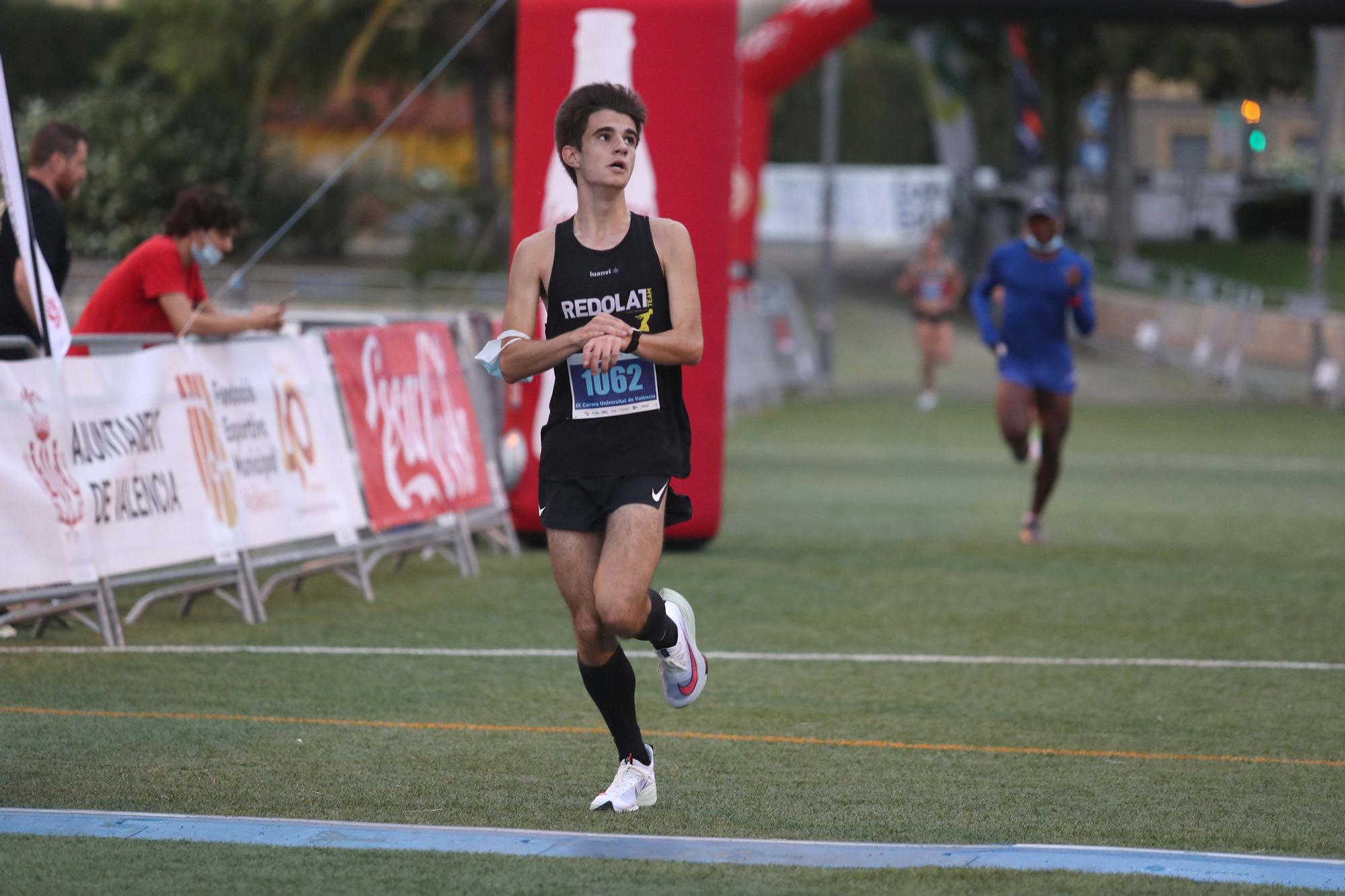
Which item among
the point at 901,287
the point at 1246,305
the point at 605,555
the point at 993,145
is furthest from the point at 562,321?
the point at 993,145

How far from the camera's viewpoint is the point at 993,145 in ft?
195

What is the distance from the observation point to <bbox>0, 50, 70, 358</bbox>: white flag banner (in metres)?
7.17

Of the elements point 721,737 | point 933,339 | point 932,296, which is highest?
point 932,296

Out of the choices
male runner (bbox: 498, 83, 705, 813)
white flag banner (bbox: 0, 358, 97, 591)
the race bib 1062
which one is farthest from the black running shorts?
white flag banner (bbox: 0, 358, 97, 591)

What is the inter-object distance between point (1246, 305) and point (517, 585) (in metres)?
20.9

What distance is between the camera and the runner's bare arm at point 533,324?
5125 mm

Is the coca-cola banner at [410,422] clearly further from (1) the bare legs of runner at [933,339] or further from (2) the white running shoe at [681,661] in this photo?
(1) the bare legs of runner at [933,339]

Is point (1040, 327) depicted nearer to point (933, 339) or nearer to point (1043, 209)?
point (1043, 209)

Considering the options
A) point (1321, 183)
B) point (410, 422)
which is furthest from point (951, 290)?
point (410, 422)

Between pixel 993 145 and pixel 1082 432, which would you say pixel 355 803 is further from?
pixel 993 145

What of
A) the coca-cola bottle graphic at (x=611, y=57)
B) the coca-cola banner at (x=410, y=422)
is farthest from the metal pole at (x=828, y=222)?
the coca-cola banner at (x=410, y=422)

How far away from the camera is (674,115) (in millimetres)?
11484

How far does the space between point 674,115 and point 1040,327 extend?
274cm

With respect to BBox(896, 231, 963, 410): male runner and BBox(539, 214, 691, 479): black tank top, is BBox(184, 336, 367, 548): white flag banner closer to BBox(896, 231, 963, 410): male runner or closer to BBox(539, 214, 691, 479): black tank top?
BBox(539, 214, 691, 479): black tank top
